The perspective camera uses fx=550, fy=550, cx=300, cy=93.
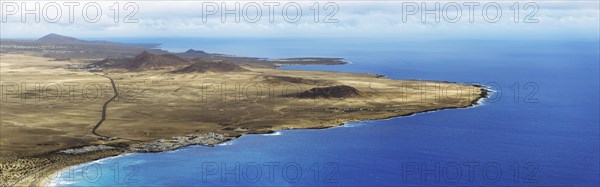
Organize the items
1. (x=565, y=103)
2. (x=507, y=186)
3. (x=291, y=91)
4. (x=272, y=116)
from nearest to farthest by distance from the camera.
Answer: (x=507, y=186)
(x=272, y=116)
(x=565, y=103)
(x=291, y=91)

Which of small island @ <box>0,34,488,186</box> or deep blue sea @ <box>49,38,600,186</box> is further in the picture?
small island @ <box>0,34,488,186</box>

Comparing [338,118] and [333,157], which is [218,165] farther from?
[338,118]

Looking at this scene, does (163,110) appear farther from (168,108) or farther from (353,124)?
(353,124)

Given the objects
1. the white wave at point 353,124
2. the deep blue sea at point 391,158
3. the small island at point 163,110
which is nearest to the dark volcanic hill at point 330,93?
the small island at point 163,110

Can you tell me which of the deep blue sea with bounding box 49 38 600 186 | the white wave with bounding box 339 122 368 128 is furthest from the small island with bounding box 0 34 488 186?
the deep blue sea with bounding box 49 38 600 186

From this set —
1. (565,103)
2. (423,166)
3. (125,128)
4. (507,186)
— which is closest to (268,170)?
(423,166)

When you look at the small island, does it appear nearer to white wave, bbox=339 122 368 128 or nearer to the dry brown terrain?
the dry brown terrain
